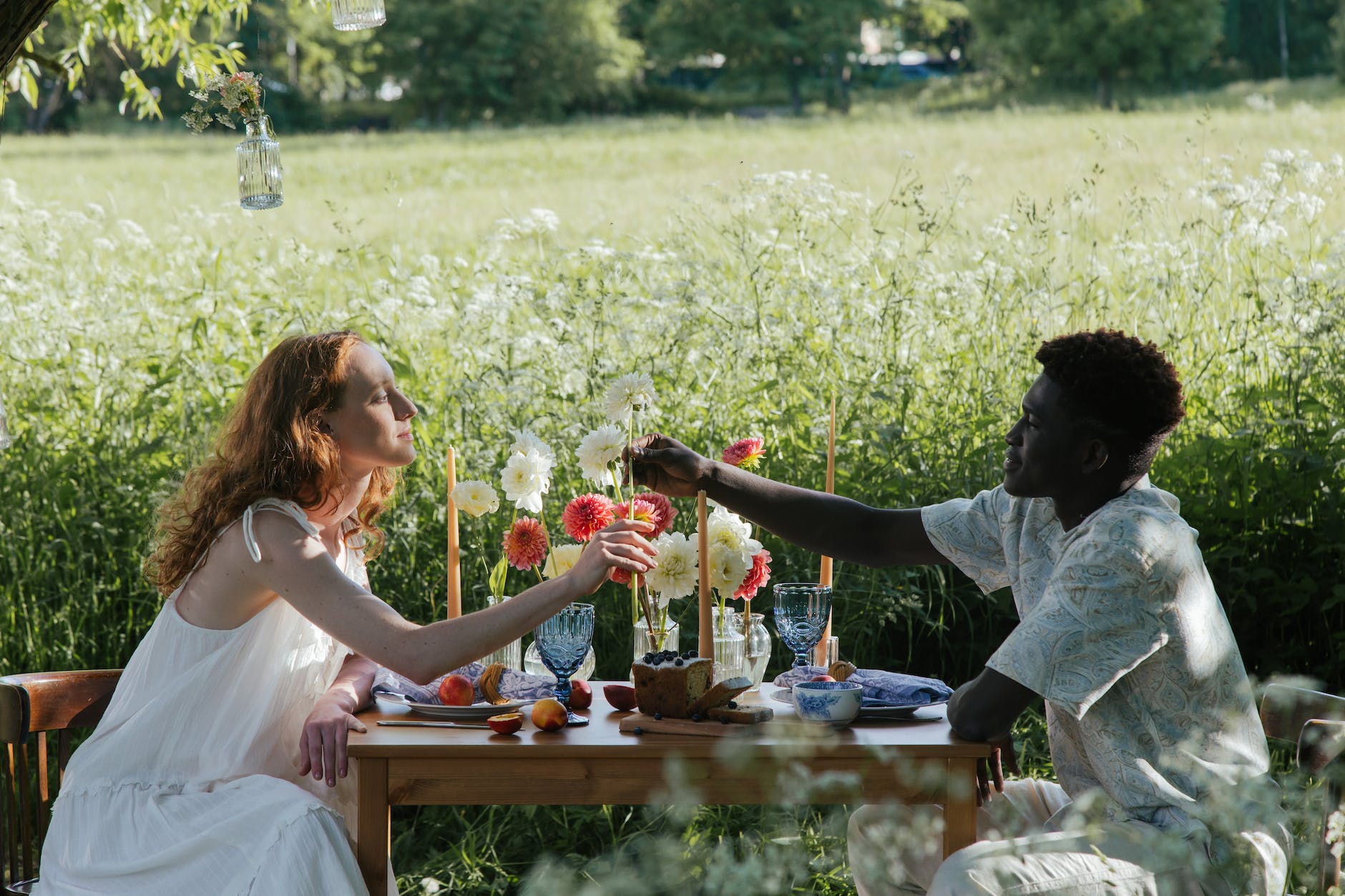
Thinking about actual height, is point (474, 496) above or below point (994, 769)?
above

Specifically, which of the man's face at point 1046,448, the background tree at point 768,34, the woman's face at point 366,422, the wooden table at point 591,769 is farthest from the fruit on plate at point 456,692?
the background tree at point 768,34

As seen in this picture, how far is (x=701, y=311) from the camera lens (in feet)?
15.3

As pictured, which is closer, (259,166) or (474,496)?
(474,496)

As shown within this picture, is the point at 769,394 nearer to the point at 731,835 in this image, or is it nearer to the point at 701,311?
the point at 701,311

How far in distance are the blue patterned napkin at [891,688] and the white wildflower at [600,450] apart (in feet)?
1.68

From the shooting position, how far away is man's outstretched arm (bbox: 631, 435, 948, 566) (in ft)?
8.80

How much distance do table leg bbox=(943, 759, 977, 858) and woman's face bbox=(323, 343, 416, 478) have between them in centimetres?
110

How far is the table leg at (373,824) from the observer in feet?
7.11

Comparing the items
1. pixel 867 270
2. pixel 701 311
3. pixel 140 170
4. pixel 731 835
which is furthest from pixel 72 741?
pixel 140 170

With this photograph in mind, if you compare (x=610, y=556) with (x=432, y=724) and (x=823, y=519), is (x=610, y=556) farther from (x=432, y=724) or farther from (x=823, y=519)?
(x=823, y=519)

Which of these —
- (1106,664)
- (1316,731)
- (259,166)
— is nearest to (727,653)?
(1106,664)

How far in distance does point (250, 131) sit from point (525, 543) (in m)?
1.62

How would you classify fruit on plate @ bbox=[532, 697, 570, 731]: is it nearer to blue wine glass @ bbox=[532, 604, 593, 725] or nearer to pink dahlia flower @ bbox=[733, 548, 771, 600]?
blue wine glass @ bbox=[532, 604, 593, 725]

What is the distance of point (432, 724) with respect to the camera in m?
2.29
